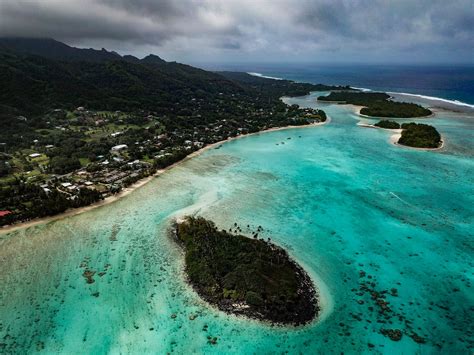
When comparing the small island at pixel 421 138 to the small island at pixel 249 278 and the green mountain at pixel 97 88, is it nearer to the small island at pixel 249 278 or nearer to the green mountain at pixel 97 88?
the small island at pixel 249 278

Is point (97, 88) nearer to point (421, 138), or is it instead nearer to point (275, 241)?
point (421, 138)

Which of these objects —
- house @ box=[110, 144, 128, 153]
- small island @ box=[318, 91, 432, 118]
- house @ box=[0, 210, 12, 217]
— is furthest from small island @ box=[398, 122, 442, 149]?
house @ box=[0, 210, 12, 217]

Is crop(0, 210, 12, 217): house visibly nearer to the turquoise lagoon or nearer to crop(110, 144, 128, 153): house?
the turquoise lagoon

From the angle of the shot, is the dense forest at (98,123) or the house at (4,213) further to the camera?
the dense forest at (98,123)

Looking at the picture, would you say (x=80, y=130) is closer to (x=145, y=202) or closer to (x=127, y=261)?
(x=145, y=202)

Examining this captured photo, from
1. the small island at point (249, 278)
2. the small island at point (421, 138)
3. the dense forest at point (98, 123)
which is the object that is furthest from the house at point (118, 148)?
the small island at point (421, 138)

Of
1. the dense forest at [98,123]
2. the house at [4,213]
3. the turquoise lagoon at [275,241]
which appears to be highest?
the turquoise lagoon at [275,241]

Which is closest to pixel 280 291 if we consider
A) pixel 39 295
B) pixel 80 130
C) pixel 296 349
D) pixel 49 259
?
pixel 296 349
